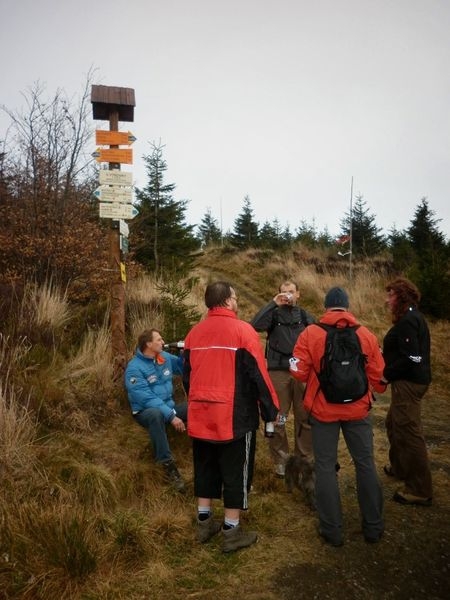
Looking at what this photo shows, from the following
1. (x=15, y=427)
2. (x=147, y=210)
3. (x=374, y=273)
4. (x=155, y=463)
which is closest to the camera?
(x=15, y=427)

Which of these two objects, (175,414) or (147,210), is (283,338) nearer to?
(175,414)

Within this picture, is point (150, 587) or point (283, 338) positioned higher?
point (283, 338)

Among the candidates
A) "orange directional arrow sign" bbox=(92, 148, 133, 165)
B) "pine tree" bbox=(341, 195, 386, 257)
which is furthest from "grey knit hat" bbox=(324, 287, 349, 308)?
"pine tree" bbox=(341, 195, 386, 257)

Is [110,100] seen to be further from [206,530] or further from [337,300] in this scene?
[206,530]

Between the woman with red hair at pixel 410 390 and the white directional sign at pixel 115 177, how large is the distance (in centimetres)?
353

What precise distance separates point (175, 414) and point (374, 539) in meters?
2.12

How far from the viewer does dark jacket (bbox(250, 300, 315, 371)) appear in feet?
13.7

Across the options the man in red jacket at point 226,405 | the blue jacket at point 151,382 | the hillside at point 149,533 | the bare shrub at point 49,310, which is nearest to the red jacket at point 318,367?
the man in red jacket at point 226,405

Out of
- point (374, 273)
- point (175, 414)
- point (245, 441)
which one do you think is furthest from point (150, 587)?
point (374, 273)

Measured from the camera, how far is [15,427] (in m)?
3.52

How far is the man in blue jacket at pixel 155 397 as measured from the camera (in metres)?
3.87

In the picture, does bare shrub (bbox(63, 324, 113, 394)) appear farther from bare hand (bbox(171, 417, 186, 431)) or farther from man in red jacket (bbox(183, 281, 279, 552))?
man in red jacket (bbox(183, 281, 279, 552))

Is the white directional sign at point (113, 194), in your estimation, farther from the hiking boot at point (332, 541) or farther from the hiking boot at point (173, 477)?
the hiking boot at point (332, 541)

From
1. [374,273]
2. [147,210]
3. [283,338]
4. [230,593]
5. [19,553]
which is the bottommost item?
[230,593]
